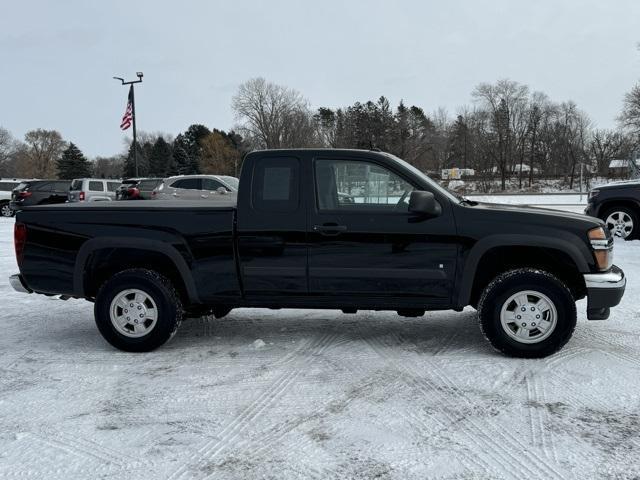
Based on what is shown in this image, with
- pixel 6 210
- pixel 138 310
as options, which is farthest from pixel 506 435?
pixel 6 210

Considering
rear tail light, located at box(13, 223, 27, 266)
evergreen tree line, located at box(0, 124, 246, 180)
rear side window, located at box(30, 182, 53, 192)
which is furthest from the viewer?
evergreen tree line, located at box(0, 124, 246, 180)

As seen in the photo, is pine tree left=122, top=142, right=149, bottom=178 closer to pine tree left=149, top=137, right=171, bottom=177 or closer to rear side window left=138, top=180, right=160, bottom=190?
pine tree left=149, top=137, right=171, bottom=177

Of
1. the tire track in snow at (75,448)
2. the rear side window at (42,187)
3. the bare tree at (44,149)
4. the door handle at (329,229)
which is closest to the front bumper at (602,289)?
the door handle at (329,229)

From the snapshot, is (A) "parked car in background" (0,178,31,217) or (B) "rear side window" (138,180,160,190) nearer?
(B) "rear side window" (138,180,160,190)

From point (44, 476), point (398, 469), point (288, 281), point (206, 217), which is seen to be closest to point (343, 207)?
point (288, 281)

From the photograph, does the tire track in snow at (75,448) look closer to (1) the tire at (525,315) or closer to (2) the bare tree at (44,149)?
(1) the tire at (525,315)

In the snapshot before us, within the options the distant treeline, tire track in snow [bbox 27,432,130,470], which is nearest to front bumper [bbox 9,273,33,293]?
tire track in snow [bbox 27,432,130,470]

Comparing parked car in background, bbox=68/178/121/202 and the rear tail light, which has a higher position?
parked car in background, bbox=68/178/121/202

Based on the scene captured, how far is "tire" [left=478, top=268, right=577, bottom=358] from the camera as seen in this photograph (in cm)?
457

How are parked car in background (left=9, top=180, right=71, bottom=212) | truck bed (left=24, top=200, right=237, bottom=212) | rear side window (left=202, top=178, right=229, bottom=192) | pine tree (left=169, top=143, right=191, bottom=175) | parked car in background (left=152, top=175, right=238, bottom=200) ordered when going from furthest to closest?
pine tree (left=169, top=143, right=191, bottom=175) → parked car in background (left=9, top=180, right=71, bottom=212) → rear side window (left=202, top=178, right=229, bottom=192) → parked car in background (left=152, top=175, right=238, bottom=200) → truck bed (left=24, top=200, right=237, bottom=212)

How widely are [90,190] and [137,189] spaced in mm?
3176

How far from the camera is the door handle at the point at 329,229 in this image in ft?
15.6

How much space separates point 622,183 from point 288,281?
9306 millimetres

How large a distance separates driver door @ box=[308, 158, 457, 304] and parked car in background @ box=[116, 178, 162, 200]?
54.5 feet
